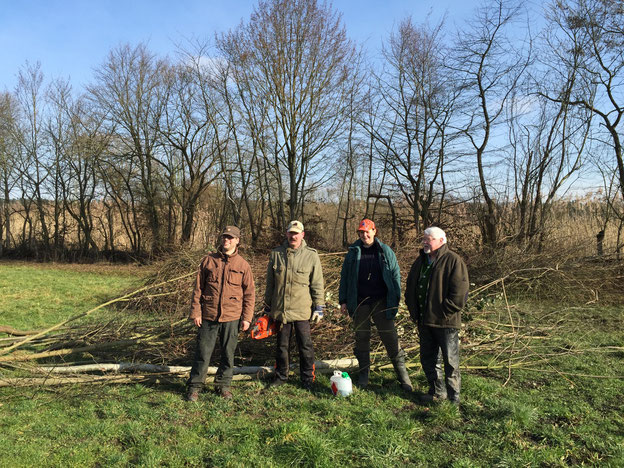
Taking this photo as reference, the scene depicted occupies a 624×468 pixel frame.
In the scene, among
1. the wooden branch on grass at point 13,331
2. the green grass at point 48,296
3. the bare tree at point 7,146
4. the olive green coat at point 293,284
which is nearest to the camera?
the olive green coat at point 293,284

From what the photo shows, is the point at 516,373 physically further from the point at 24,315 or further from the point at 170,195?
the point at 170,195

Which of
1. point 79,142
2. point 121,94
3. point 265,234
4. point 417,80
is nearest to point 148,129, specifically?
point 121,94

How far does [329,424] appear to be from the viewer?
12.5 ft

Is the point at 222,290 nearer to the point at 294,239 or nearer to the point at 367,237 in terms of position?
the point at 294,239

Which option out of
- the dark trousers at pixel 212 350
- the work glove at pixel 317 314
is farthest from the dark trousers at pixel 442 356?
the dark trousers at pixel 212 350

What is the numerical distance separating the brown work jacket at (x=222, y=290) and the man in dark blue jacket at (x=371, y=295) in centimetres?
111

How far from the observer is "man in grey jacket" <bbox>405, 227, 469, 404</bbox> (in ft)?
13.1

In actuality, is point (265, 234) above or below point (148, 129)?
below

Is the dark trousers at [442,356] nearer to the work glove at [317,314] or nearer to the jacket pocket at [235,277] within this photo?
the work glove at [317,314]

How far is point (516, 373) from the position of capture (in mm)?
5121

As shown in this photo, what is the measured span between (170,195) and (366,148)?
10769mm

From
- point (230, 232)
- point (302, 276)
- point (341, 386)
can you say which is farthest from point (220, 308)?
point (341, 386)

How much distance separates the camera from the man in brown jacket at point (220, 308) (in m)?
4.40

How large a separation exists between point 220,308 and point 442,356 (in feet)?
7.59
